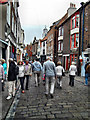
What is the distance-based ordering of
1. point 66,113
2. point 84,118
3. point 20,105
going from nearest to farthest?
point 84,118
point 66,113
point 20,105

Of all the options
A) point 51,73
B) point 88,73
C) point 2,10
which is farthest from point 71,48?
point 51,73

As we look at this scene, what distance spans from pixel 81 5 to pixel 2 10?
33.9 feet

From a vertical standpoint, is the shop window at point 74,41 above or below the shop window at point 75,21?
below

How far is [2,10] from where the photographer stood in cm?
971

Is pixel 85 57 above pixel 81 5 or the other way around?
the other way around

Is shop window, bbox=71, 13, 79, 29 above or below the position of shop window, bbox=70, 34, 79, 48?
above

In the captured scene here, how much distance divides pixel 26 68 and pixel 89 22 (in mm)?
10510

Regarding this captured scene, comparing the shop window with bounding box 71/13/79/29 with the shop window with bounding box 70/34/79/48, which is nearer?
the shop window with bounding box 70/34/79/48

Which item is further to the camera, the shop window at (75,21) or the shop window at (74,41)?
the shop window at (75,21)

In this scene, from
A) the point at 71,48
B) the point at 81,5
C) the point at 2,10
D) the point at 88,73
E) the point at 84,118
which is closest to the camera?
the point at 84,118

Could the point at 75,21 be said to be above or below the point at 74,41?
above

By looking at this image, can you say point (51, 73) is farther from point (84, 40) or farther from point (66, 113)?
point (84, 40)

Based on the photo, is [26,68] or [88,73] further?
[88,73]

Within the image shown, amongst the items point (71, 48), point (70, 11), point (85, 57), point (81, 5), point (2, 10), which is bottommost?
point (85, 57)
